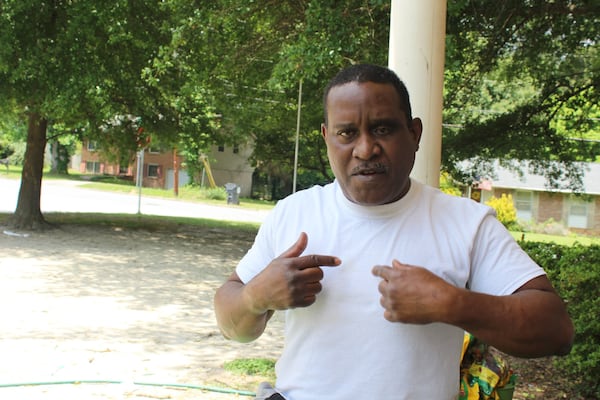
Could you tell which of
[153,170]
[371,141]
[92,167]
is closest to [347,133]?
[371,141]

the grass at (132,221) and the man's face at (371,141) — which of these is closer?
the man's face at (371,141)

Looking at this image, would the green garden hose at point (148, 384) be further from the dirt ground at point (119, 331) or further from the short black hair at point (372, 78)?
the short black hair at point (372, 78)

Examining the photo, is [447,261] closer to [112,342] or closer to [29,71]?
[112,342]

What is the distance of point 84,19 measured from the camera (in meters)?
13.4

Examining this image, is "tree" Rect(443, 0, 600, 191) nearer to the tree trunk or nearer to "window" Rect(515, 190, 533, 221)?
the tree trunk

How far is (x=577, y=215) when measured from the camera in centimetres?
4006

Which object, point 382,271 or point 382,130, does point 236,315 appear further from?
point 382,130

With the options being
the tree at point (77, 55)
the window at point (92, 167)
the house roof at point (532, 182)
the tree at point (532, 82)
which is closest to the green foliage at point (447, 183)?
the tree at point (532, 82)

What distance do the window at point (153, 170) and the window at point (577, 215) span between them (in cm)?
3104

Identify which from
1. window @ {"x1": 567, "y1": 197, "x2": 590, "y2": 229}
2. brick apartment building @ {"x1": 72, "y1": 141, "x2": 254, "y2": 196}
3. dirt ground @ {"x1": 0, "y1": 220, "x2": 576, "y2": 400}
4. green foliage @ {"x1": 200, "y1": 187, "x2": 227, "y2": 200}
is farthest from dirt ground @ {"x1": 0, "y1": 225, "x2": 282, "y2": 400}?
brick apartment building @ {"x1": 72, "y1": 141, "x2": 254, "y2": 196}

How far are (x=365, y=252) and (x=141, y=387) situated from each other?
4.08 m

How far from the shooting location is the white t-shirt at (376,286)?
5.35ft

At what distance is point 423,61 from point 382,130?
203 centimetres

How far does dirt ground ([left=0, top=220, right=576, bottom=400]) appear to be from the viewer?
5.30 meters
